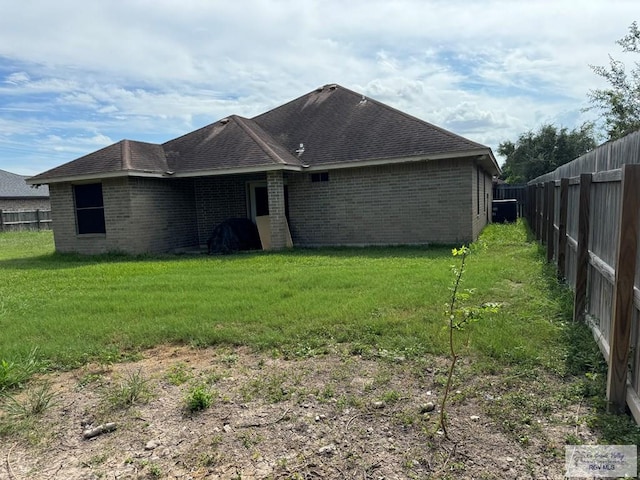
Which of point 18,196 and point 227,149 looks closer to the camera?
point 227,149

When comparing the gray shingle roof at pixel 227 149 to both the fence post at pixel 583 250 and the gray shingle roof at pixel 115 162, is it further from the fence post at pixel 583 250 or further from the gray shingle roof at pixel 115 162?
the fence post at pixel 583 250

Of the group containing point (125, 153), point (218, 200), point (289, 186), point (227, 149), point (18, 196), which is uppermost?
point (227, 149)

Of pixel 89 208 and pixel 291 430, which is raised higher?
pixel 89 208

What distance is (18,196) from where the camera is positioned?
113ft

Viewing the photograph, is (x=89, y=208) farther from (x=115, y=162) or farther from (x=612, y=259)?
(x=612, y=259)

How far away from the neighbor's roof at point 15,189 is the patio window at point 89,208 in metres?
24.2

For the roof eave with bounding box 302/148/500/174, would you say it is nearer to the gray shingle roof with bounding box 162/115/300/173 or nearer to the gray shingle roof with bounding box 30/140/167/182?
the gray shingle roof with bounding box 162/115/300/173

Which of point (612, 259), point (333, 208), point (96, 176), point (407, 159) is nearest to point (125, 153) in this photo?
point (96, 176)

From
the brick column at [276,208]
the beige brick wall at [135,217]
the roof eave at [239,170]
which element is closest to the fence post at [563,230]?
the roof eave at [239,170]

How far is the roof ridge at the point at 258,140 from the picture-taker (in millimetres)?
13491

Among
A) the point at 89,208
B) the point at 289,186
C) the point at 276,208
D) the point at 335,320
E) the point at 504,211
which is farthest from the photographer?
the point at 504,211

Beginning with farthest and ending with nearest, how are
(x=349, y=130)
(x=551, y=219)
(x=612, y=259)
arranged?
(x=349, y=130) → (x=551, y=219) → (x=612, y=259)

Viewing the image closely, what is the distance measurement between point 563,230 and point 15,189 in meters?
40.6

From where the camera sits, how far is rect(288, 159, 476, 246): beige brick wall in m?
12.8
